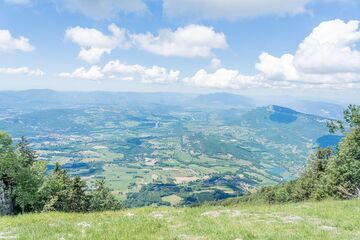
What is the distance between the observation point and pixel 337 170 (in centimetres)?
5025

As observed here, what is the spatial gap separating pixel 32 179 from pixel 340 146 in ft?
138

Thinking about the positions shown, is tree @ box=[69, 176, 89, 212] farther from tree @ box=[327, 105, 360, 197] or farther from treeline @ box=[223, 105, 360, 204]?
tree @ box=[327, 105, 360, 197]

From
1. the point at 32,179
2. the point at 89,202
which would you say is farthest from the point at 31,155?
the point at 32,179

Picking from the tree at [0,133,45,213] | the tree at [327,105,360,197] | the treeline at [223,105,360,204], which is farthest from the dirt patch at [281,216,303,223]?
the tree at [0,133,45,213]

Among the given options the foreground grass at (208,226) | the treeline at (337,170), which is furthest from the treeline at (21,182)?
the treeline at (337,170)

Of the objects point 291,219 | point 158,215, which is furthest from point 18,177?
point 291,219

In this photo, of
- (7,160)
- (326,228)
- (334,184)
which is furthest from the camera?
(334,184)

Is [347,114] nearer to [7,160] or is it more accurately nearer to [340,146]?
[340,146]

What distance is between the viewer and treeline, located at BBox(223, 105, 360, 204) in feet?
142

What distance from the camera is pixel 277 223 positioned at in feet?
56.4

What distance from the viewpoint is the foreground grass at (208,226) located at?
14.1 m

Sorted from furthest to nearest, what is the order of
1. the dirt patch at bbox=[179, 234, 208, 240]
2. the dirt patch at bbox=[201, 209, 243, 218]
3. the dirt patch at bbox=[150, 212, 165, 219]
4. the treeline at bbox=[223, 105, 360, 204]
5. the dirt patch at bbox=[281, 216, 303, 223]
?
the treeline at bbox=[223, 105, 360, 204]
the dirt patch at bbox=[201, 209, 243, 218]
the dirt patch at bbox=[150, 212, 165, 219]
the dirt patch at bbox=[281, 216, 303, 223]
the dirt patch at bbox=[179, 234, 208, 240]

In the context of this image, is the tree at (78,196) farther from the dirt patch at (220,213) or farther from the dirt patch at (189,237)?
the dirt patch at (189,237)

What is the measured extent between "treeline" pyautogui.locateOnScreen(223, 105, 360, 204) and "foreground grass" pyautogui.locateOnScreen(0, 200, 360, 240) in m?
22.7
